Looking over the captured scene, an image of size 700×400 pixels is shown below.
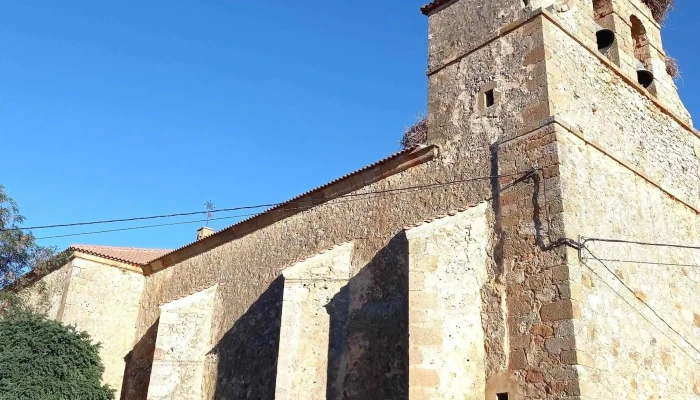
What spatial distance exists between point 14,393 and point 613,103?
11.4 metres

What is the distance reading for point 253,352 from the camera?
11406 mm

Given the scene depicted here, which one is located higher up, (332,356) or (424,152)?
(424,152)

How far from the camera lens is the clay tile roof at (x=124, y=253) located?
15.7m

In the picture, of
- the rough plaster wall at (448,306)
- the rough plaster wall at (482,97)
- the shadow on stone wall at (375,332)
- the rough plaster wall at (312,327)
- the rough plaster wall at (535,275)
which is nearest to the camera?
the rough plaster wall at (535,275)

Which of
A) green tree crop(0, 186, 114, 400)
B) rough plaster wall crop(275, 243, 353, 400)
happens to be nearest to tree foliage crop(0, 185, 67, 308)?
green tree crop(0, 186, 114, 400)

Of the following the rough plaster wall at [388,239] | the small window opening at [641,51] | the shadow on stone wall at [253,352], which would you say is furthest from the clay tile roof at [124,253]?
the small window opening at [641,51]

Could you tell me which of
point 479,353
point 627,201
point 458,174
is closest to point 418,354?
point 479,353

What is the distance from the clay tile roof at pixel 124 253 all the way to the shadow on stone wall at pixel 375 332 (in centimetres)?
809

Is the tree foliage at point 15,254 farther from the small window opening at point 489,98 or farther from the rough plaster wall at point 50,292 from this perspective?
the small window opening at point 489,98

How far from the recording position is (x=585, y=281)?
7754 mm

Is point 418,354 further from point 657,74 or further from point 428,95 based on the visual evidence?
point 657,74

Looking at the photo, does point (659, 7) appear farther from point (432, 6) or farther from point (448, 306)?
point (448, 306)

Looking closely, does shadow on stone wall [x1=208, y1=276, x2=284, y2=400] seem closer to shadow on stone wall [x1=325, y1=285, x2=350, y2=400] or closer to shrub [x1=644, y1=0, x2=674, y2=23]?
shadow on stone wall [x1=325, y1=285, x2=350, y2=400]

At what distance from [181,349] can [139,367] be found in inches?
116
